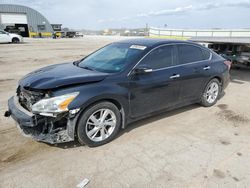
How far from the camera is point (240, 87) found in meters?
7.06

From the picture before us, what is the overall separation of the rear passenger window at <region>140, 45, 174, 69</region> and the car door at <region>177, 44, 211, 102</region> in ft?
0.79

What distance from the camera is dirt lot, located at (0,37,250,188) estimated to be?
2.66 meters

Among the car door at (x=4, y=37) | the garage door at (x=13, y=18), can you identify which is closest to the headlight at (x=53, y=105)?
the car door at (x=4, y=37)

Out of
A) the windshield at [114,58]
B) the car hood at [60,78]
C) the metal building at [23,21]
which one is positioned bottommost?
the car hood at [60,78]

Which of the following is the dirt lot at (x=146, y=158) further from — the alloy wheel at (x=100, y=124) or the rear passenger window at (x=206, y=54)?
the rear passenger window at (x=206, y=54)

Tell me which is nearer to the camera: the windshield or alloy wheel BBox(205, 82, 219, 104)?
the windshield

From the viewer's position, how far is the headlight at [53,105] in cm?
290

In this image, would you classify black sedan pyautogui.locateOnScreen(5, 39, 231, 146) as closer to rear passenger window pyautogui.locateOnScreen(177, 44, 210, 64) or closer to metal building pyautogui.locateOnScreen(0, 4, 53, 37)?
rear passenger window pyautogui.locateOnScreen(177, 44, 210, 64)

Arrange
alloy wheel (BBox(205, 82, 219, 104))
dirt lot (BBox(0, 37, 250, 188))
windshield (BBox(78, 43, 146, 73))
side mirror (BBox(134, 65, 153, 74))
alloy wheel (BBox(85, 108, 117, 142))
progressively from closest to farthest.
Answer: dirt lot (BBox(0, 37, 250, 188)) → alloy wheel (BBox(85, 108, 117, 142)) → side mirror (BBox(134, 65, 153, 74)) → windshield (BBox(78, 43, 146, 73)) → alloy wheel (BBox(205, 82, 219, 104))

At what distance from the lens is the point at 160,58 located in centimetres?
400

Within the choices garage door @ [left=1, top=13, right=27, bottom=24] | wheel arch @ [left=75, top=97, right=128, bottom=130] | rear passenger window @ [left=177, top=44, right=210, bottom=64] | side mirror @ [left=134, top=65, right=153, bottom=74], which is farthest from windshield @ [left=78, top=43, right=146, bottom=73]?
garage door @ [left=1, top=13, right=27, bottom=24]

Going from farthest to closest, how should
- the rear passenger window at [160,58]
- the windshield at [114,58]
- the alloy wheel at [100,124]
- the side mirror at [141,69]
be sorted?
the rear passenger window at [160,58]
the windshield at [114,58]
the side mirror at [141,69]
the alloy wheel at [100,124]

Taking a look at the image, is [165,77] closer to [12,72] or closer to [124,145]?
[124,145]

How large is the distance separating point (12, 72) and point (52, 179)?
731 centimetres
